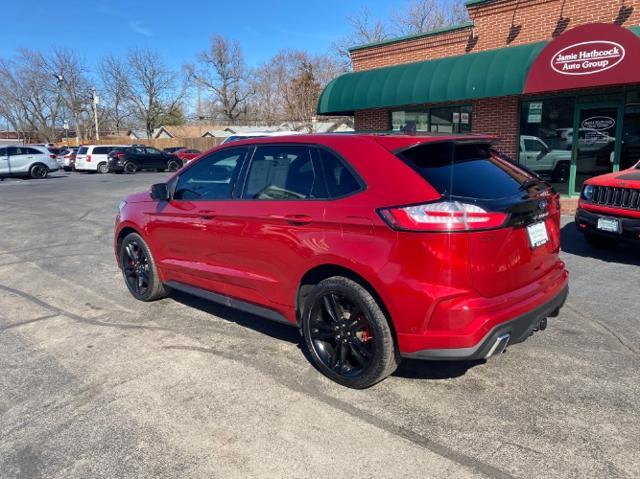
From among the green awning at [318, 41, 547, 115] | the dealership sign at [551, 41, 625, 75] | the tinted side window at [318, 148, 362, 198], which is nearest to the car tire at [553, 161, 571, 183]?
the green awning at [318, 41, 547, 115]

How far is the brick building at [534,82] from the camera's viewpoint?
32.6 ft

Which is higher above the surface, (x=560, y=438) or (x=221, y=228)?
(x=221, y=228)

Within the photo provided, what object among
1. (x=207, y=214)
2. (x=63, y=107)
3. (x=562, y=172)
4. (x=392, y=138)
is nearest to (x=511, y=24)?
(x=562, y=172)

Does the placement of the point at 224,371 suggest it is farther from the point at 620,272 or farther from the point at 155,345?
the point at 620,272

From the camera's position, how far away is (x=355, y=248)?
318 centimetres

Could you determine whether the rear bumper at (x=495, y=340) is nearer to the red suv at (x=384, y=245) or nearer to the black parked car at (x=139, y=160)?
the red suv at (x=384, y=245)

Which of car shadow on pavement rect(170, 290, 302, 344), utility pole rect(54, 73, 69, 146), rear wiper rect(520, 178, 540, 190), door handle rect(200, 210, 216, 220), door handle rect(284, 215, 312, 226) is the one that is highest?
utility pole rect(54, 73, 69, 146)

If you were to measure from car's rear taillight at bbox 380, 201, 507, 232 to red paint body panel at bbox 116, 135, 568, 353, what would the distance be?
4cm

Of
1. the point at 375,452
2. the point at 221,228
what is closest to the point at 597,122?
the point at 221,228

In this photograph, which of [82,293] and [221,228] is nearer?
[221,228]

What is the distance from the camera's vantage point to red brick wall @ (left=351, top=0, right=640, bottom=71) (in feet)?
36.0

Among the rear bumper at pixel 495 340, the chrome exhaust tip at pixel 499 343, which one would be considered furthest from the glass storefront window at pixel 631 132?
the chrome exhaust tip at pixel 499 343

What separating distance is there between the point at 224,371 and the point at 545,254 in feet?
7.85

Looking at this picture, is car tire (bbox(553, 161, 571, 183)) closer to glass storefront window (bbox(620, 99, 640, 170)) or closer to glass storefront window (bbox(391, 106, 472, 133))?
glass storefront window (bbox(620, 99, 640, 170))
